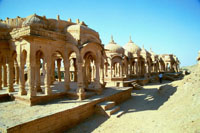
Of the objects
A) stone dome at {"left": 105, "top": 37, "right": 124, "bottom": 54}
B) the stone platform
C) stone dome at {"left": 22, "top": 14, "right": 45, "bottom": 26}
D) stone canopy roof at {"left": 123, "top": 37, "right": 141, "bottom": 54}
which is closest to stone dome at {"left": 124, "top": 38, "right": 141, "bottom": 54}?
stone canopy roof at {"left": 123, "top": 37, "right": 141, "bottom": 54}

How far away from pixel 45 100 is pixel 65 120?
9.44 ft

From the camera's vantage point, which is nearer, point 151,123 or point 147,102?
point 151,123

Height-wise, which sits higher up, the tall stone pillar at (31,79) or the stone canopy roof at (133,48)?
the stone canopy roof at (133,48)

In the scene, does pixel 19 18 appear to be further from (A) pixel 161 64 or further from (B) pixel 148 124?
(A) pixel 161 64

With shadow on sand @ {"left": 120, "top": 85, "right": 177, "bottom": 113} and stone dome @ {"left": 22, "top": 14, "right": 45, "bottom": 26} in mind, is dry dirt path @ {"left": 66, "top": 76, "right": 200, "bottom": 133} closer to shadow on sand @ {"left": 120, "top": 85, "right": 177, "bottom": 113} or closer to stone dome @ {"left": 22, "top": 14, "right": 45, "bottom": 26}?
shadow on sand @ {"left": 120, "top": 85, "right": 177, "bottom": 113}

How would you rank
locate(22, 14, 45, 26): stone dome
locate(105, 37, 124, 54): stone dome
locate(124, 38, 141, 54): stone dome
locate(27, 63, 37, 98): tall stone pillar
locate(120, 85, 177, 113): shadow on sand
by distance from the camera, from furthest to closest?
locate(124, 38, 141, 54): stone dome → locate(105, 37, 124, 54): stone dome → locate(120, 85, 177, 113): shadow on sand → locate(22, 14, 45, 26): stone dome → locate(27, 63, 37, 98): tall stone pillar

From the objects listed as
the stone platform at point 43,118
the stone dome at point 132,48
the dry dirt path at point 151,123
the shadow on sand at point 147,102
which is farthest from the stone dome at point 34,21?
the stone dome at point 132,48

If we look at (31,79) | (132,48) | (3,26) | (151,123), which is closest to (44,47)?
(31,79)

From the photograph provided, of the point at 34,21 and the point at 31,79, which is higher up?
the point at 34,21

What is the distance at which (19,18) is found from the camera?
12.0 meters

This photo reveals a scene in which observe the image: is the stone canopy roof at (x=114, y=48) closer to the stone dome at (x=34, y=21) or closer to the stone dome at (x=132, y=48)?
the stone dome at (x=132, y=48)

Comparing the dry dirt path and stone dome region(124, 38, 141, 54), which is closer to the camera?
the dry dirt path

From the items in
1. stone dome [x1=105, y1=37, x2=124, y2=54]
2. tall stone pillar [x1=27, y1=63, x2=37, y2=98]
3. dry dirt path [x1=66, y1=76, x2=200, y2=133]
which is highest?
stone dome [x1=105, y1=37, x2=124, y2=54]

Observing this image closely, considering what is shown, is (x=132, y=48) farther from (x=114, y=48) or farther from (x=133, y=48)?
(x=114, y=48)
